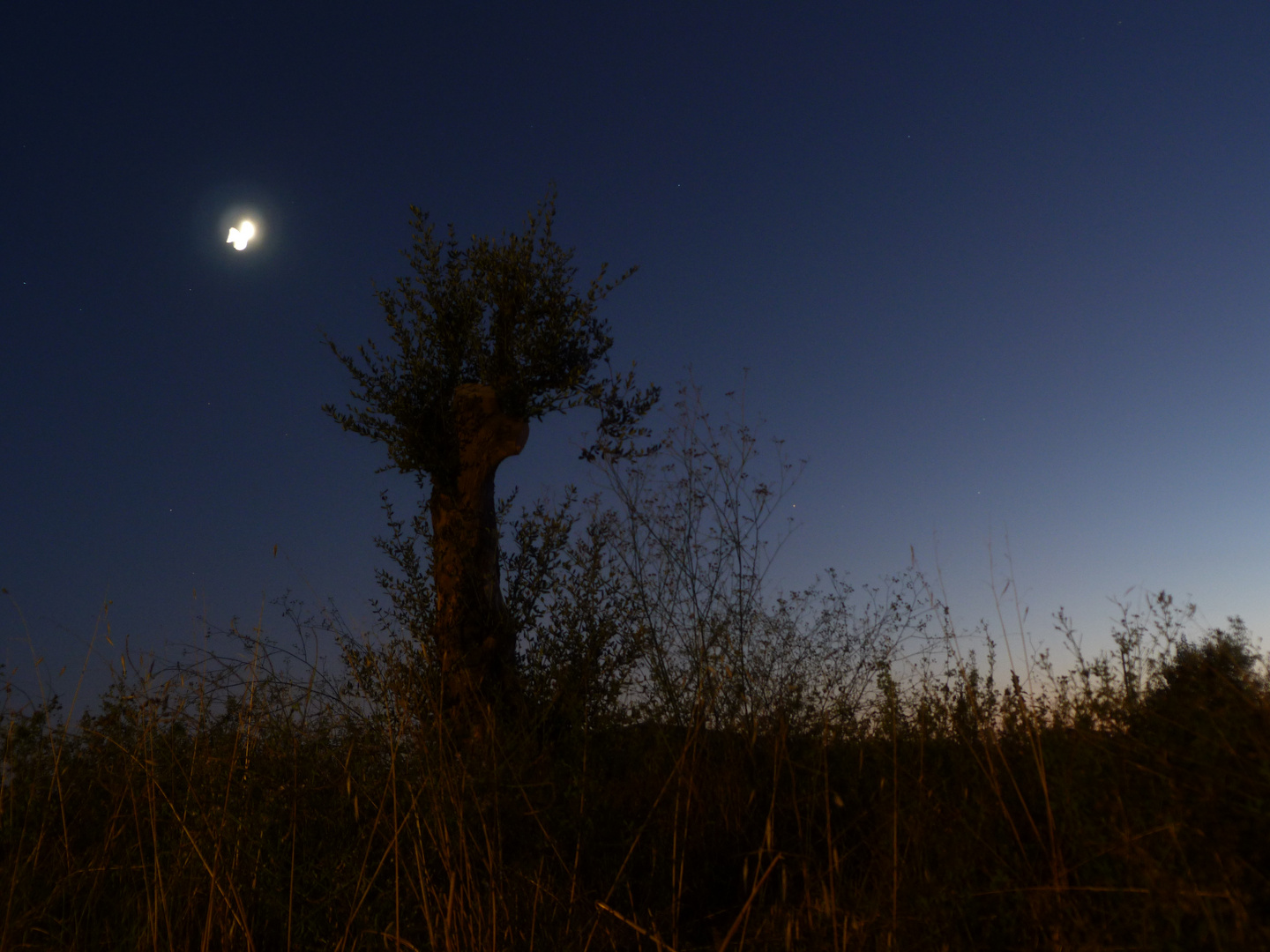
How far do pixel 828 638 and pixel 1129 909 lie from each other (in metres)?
3.97

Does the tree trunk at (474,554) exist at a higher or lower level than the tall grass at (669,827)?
higher

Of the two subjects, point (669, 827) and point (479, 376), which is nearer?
point (669, 827)

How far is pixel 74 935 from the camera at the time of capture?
8.80 feet

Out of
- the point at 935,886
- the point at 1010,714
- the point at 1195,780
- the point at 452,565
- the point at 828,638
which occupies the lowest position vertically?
the point at 935,886

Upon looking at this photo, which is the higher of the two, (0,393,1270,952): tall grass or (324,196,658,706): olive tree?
(324,196,658,706): olive tree

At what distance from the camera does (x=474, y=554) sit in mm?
6883

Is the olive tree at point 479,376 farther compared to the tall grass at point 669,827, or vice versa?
the olive tree at point 479,376

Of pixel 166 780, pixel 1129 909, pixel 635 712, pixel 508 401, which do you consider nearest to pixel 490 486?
pixel 508 401

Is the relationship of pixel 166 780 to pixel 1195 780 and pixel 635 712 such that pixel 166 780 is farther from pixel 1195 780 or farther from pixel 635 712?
pixel 1195 780

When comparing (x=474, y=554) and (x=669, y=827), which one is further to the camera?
(x=474, y=554)

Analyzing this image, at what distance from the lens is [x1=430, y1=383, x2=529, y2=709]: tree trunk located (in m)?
6.62

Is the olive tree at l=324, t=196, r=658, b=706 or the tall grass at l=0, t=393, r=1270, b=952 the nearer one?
the tall grass at l=0, t=393, r=1270, b=952

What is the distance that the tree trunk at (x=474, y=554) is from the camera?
662cm

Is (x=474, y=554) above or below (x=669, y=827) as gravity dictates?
above
